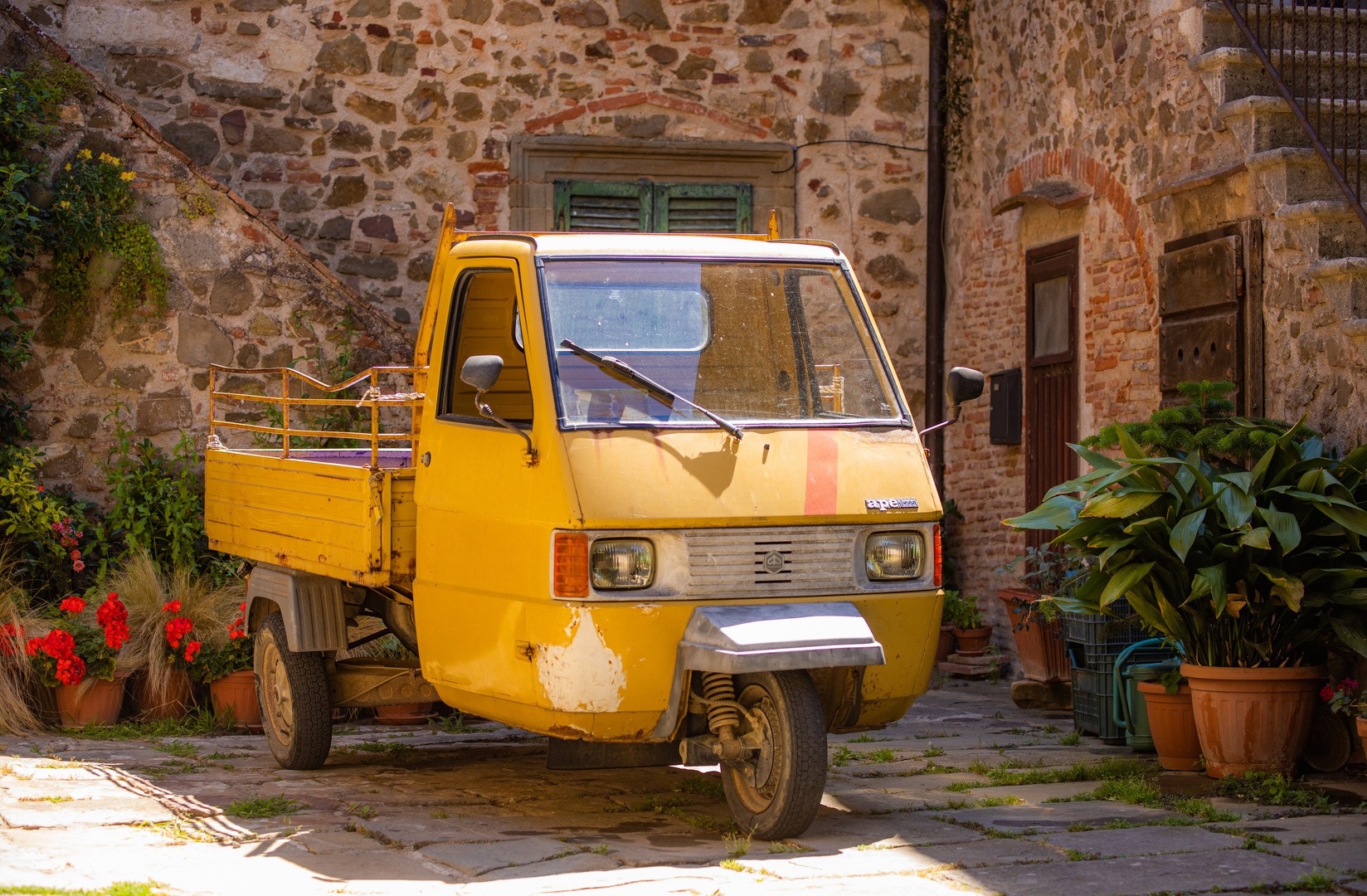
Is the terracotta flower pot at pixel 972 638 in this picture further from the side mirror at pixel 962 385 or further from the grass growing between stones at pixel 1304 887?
the grass growing between stones at pixel 1304 887

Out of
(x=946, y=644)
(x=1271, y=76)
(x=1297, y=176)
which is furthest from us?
(x=946, y=644)

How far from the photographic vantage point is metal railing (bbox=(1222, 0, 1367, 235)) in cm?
712

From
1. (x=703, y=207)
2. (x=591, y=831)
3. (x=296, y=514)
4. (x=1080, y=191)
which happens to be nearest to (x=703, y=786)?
(x=591, y=831)

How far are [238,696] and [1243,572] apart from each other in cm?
502

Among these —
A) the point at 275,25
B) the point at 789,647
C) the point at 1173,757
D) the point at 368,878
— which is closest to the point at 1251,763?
the point at 1173,757

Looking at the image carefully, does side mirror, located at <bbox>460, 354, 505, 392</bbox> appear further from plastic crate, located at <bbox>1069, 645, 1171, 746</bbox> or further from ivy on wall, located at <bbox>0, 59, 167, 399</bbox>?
ivy on wall, located at <bbox>0, 59, 167, 399</bbox>

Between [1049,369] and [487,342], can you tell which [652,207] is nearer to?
[1049,369]

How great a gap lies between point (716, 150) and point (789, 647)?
7.25 m

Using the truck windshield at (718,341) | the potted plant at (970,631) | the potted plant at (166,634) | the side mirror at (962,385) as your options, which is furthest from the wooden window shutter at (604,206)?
the side mirror at (962,385)

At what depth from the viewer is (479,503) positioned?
535cm

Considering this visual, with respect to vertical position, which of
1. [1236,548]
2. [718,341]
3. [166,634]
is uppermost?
[718,341]

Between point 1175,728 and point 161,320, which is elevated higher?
point 161,320

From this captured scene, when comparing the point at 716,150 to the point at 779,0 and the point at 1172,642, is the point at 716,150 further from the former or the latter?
the point at 1172,642

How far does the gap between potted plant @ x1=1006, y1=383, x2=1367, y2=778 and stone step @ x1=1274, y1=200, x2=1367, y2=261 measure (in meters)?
1.15
